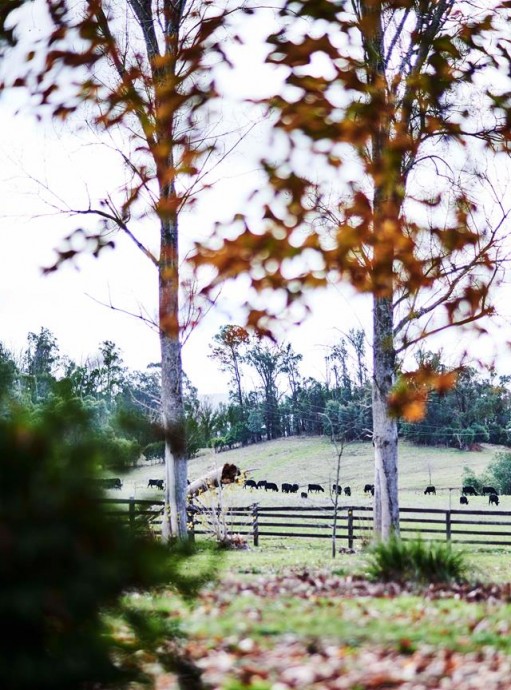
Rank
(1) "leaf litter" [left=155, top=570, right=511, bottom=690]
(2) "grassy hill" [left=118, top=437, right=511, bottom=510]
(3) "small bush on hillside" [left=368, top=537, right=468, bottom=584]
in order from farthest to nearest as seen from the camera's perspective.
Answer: (2) "grassy hill" [left=118, top=437, right=511, bottom=510] < (3) "small bush on hillside" [left=368, top=537, right=468, bottom=584] < (1) "leaf litter" [left=155, top=570, right=511, bottom=690]

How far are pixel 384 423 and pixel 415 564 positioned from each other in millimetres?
4504

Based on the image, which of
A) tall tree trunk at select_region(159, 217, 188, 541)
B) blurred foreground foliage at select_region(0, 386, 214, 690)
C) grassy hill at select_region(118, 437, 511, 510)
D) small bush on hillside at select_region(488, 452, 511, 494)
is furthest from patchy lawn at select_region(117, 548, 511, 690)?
small bush on hillside at select_region(488, 452, 511, 494)

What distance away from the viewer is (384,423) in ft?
39.1

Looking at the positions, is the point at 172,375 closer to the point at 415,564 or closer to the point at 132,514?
the point at 415,564

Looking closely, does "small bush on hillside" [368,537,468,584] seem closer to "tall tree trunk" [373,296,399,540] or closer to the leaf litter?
the leaf litter

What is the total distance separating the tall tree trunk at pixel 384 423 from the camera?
11805mm

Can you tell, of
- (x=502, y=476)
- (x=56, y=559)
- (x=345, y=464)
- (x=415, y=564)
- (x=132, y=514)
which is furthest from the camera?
(x=345, y=464)

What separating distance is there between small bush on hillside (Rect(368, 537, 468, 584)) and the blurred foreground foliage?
17.1ft

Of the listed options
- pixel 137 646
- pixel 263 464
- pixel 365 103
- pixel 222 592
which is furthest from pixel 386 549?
pixel 263 464

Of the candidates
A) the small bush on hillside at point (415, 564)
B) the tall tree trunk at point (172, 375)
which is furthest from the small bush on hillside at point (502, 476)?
the small bush on hillside at point (415, 564)

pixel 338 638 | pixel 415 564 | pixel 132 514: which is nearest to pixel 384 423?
pixel 415 564

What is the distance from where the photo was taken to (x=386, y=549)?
298 inches

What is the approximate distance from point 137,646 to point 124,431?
90cm

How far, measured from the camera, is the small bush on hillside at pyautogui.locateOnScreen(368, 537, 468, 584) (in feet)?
24.5
